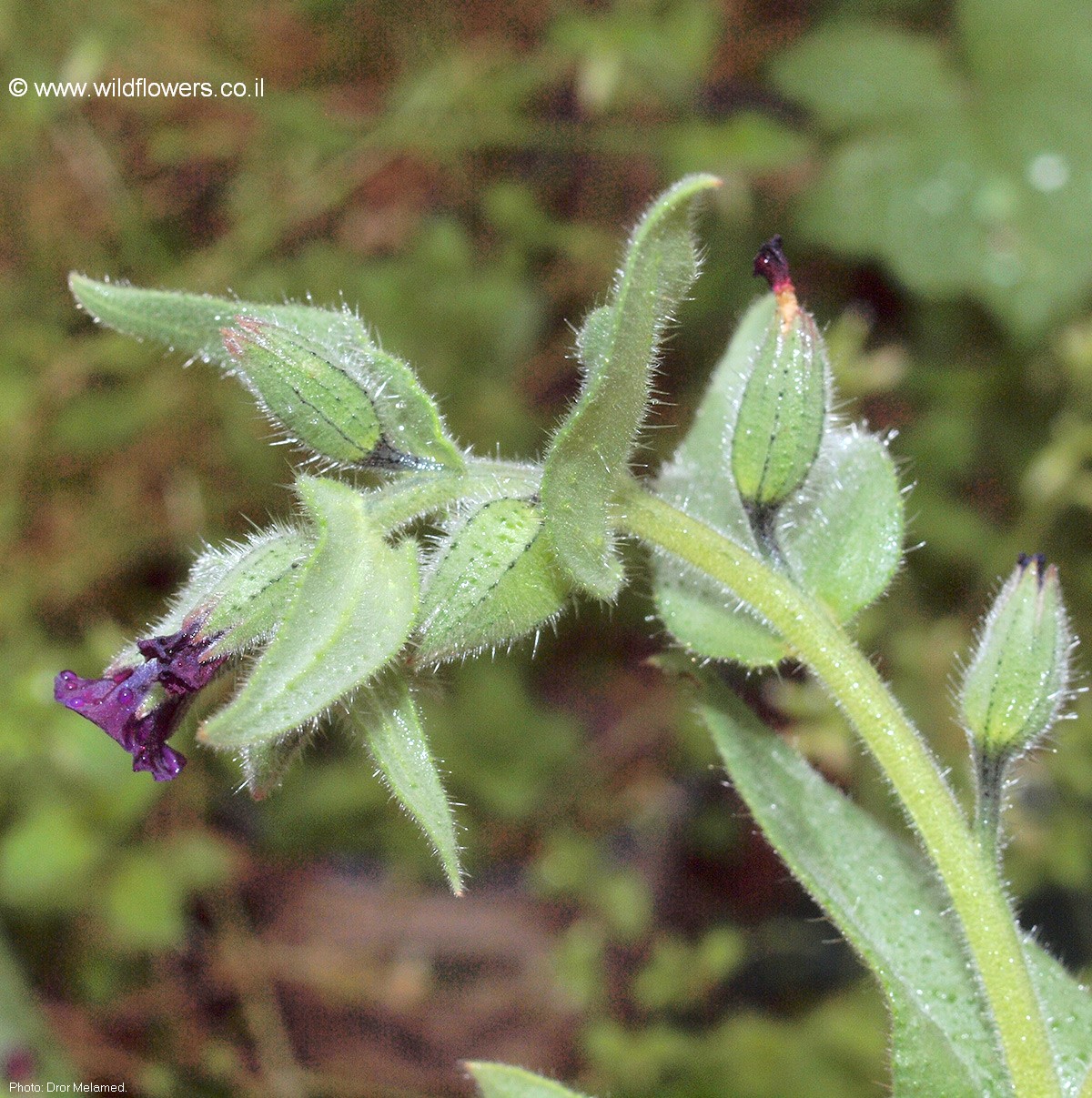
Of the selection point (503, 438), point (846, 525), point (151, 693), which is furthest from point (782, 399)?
point (503, 438)

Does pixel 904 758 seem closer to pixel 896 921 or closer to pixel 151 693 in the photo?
pixel 896 921

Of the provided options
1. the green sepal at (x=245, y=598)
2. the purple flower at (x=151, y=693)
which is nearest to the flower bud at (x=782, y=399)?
the green sepal at (x=245, y=598)

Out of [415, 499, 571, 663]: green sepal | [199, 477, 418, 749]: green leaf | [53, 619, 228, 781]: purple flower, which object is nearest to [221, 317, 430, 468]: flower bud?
[199, 477, 418, 749]: green leaf

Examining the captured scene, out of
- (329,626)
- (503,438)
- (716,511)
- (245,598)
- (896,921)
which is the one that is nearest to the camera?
(329,626)

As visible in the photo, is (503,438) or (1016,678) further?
(503,438)

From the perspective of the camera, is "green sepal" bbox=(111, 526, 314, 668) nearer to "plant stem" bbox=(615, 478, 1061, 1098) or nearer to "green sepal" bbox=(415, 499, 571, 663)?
"green sepal" bbox=(415, 499, 571, 663)

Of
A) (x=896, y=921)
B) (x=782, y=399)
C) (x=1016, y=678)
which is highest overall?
(x=782, y=399)
